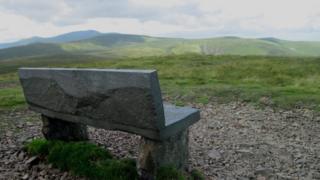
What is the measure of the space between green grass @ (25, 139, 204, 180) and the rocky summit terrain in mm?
213

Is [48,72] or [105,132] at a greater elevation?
[48,72]

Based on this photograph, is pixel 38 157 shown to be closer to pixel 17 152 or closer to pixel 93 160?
pixel 17 152

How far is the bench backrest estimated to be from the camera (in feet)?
19.1

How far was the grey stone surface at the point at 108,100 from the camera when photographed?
5.84 m

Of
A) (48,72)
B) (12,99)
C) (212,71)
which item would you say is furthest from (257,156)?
(212,71)

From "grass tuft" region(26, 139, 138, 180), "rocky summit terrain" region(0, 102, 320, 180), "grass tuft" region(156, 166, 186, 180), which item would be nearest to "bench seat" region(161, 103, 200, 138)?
"grass tuft" region(156, 166, 186, 180)

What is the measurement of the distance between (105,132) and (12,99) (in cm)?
870

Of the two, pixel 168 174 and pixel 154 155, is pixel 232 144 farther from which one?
A: pixel 154 155

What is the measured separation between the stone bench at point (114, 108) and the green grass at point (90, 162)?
26cm

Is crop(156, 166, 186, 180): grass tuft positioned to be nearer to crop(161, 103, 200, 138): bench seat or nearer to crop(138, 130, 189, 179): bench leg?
crop(138, 130, 189, 179): bench leg

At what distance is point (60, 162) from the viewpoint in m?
7.48

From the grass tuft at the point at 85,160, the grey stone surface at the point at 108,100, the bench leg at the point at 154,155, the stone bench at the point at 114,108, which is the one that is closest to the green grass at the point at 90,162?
the grass tuft at the point at 85,160

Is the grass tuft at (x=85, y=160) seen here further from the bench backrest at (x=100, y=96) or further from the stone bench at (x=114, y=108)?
the bench backrest at (x=100, y=96)

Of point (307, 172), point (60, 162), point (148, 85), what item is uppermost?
point (148, 85)
